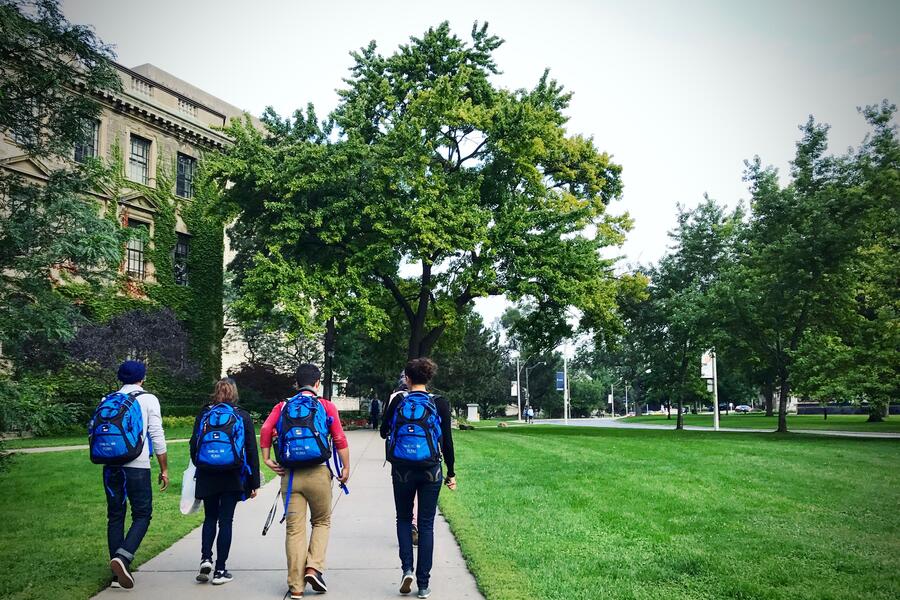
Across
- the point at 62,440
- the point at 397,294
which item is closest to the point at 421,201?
the point at 397,294

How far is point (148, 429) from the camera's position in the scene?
6219 millimetres

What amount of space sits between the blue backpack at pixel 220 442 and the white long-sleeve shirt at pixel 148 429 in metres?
0.35

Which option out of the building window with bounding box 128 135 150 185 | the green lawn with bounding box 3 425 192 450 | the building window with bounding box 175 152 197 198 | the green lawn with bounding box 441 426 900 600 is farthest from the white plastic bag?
the building window with bounding box 175 152 197 198

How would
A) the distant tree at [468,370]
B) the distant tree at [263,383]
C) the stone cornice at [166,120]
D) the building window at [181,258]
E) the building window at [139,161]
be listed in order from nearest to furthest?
the stone cornice at [166,120] → the building window at [139,161] → the building window at [181,258] → the distant tree at [263,383] → the distant tree at [468,370]

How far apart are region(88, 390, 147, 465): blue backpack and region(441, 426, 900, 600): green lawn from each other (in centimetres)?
318

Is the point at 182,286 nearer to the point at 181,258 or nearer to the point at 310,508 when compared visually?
the point at 181,258

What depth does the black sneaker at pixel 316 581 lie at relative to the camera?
5.77m

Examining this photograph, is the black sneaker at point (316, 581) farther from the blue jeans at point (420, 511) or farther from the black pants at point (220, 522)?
the black pants at point (220, 522)

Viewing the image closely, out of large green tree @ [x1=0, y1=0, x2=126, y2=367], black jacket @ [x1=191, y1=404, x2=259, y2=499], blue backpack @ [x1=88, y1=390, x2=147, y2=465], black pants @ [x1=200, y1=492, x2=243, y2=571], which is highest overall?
large green tree @ [x1=0, y1=0, x2=126, y2=367]

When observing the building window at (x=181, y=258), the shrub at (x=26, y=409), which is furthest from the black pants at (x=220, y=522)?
the building window at (x=181, y=258)

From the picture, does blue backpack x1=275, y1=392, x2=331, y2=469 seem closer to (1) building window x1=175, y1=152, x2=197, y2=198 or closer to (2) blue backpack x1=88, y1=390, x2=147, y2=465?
(2) blue backpack x1=88, y1=390, x2=147, y2=465

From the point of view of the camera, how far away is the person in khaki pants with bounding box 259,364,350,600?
577 cm

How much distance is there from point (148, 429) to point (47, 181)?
5.45 m

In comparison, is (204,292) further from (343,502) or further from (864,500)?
(864,500)
